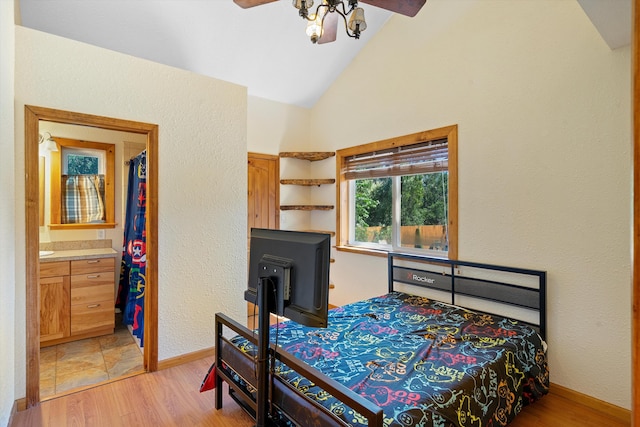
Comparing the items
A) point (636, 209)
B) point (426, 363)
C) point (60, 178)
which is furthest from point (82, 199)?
point (636, 209)

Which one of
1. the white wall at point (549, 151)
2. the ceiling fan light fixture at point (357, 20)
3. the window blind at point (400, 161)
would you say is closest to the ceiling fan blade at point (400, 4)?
the ceiling fan light fixture at point (357, 20)

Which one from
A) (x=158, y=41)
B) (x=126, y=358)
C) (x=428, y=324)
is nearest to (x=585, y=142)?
(x=428, y=324)

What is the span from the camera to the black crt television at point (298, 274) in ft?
4.09

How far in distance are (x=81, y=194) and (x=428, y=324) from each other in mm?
3969

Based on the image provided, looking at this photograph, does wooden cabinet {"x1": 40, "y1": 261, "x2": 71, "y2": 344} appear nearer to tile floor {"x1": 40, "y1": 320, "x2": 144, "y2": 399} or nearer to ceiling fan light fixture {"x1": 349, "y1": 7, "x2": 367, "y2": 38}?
tile floor {"x1": 40, "y1": 320, "x2": 144, "y2": 399}

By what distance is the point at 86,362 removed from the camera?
279 cm

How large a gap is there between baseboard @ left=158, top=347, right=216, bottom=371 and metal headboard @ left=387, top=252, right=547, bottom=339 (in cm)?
193

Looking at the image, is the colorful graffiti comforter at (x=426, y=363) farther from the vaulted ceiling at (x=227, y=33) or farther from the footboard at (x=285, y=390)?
the vaulted ceiling at (x=227, y=33)

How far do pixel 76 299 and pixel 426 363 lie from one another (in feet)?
10.9

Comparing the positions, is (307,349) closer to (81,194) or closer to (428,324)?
(428,324)

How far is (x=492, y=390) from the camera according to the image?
5.77 feet

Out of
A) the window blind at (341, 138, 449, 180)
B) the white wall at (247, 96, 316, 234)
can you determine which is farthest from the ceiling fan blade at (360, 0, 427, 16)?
the white wall at (247, 96, 316, 234)

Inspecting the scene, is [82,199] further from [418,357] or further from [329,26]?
[418,357]

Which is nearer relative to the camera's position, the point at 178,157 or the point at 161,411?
the point at 161,411
